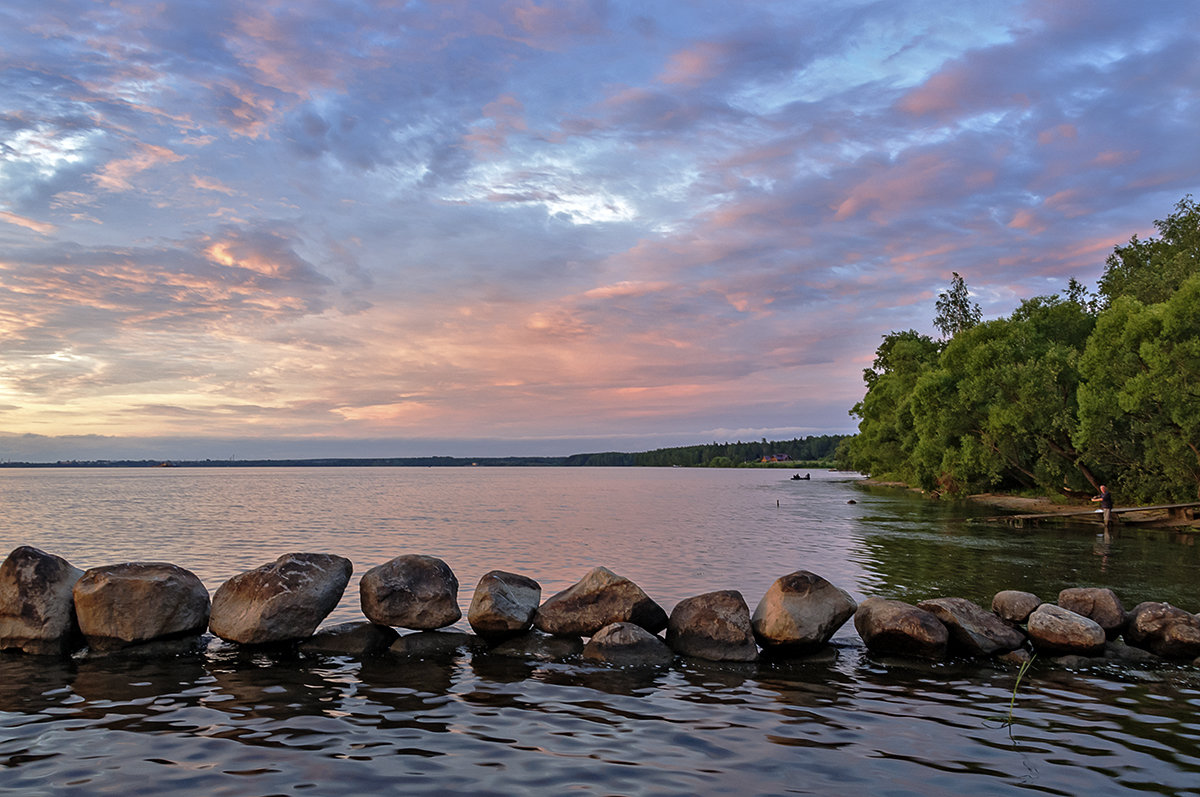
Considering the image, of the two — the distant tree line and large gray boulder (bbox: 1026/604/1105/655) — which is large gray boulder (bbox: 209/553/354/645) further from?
the distant tree line

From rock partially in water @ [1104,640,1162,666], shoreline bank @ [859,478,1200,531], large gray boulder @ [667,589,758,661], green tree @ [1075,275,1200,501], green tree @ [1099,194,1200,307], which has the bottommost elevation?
shoreline bank @ [859,478,1200,531]

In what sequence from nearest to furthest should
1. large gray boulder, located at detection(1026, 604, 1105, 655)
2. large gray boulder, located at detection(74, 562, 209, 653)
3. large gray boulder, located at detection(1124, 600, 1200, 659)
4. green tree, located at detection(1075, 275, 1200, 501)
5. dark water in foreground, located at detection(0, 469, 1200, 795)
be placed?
dark water in foreground, located at detection(0, 469, 1200, 795) < large gray boulder, located at detection(74, 562, 209, 653) < large gray boulder, located at detection(1026, 604, 1105, 655) < large gray boulder, located at detection(1124, 600, 1200, 659) < green tree, located at detection(1075, 275, 1200, 501)

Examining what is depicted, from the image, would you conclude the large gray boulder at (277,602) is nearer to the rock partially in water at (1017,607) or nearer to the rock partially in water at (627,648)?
the rock partially in water at (627,648)

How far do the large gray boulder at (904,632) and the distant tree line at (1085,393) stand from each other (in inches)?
1489

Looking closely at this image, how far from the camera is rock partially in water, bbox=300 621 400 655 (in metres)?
14.8

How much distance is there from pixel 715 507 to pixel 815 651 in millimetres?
59619

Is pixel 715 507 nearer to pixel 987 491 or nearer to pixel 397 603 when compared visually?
pixel 987 491

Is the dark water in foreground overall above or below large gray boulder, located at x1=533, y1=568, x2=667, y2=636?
below

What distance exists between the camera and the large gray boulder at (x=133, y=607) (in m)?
14.0

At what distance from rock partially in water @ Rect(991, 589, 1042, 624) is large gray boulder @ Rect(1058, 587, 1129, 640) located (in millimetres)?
728

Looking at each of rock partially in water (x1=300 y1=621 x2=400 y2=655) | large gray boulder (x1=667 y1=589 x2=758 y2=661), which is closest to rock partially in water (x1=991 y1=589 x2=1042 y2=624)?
large gray boulder (x1=667 y1=589 x2=758 y2=661)

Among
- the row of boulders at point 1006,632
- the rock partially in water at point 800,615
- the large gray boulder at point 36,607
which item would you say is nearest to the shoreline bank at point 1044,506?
the row of boulders at point 1006,632

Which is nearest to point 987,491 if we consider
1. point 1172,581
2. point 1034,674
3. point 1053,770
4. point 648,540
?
point 648,540

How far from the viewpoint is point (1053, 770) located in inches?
359
